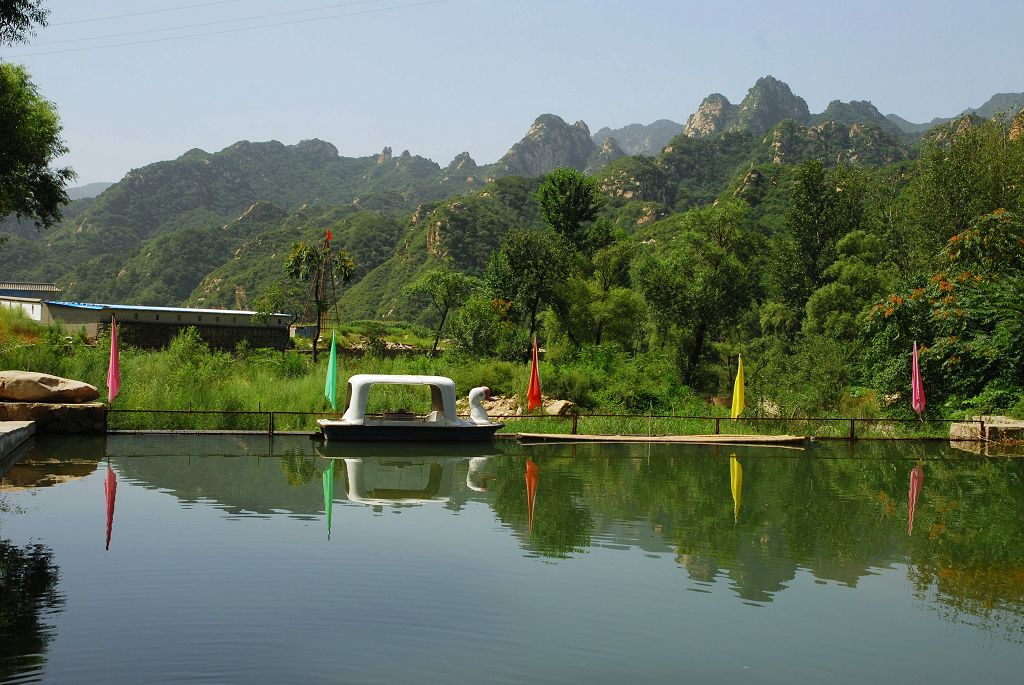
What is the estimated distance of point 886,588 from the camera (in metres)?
11.0

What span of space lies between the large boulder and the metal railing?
1.18 metres

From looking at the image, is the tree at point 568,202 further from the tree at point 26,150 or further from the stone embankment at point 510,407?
the tree at point 26,150

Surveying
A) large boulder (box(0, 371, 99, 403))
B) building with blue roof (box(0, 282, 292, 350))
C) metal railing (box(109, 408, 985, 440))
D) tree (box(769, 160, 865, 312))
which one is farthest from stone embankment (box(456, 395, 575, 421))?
tree (box(769, 160, 865, 312))

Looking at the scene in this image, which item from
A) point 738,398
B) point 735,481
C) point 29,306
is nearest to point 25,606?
point 735,481

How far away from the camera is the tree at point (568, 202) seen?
181ft

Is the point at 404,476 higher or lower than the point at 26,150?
lower

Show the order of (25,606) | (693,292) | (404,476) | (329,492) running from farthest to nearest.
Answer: (693,292), (404,476), (329,492), (25,606)

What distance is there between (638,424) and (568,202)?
93.8 feet

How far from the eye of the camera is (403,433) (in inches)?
985

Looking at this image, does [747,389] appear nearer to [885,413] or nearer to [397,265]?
[885,413]

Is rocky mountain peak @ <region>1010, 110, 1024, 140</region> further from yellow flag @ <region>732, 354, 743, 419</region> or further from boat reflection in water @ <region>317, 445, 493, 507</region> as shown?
boat reflection in water @ <region>317, 445, 493, 507</region>

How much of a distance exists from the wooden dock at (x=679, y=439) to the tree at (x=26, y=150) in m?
18.4

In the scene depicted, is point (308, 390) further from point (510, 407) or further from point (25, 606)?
point (25, 606)

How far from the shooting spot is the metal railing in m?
26.2
